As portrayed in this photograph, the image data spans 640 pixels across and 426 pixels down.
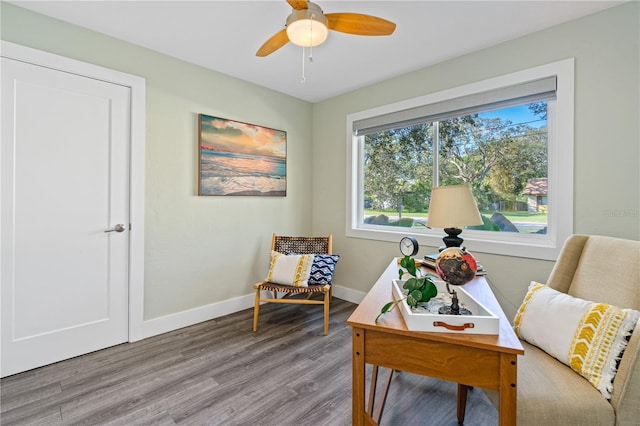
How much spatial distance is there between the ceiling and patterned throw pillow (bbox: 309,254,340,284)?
1.83m

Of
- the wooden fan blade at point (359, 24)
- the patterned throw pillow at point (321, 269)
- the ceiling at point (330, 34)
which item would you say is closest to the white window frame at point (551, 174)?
the ceiling at point (330, 34)

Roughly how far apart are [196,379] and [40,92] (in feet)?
7.26

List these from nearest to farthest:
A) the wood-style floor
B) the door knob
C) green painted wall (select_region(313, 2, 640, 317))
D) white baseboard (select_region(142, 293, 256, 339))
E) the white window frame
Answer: the wood-style floor
green painted wall (select_region(313, 2, 640, 317))
the white window frame
the door knob
white baseboard (select_region(142, 293, 256, 339))

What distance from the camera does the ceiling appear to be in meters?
1.94

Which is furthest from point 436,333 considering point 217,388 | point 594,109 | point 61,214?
point 61,214

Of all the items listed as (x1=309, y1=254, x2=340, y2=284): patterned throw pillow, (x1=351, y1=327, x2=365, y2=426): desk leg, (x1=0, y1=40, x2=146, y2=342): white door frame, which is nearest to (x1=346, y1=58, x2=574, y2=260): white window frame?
(x1=309, y1=254, x2=340, y2=284): patterned throw pillow

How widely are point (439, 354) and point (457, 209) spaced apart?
2.91 ft

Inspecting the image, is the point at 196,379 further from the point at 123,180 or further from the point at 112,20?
the point at 112,20

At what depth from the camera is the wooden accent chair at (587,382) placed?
1.03 m

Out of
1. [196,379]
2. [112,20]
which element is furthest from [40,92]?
[196,379]

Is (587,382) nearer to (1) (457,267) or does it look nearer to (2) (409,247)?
(1) (457,267)

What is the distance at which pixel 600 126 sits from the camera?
198 centimetres

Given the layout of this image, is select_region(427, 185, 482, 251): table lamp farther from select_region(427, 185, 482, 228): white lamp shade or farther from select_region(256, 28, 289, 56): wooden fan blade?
select_region(256, 28, 289, 56): wooden fan blade

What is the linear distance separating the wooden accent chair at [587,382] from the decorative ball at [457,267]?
427mm
